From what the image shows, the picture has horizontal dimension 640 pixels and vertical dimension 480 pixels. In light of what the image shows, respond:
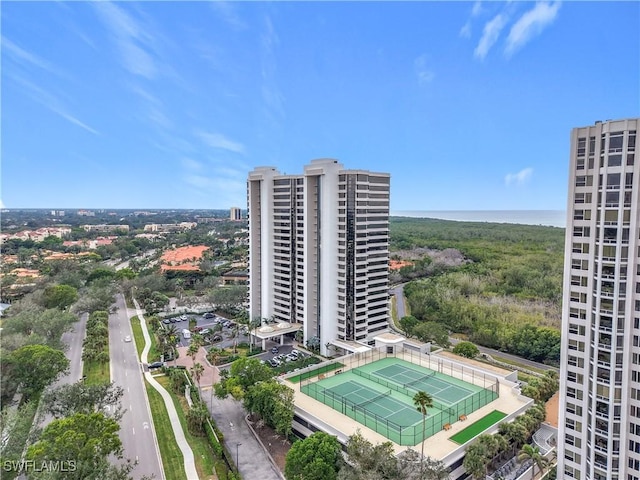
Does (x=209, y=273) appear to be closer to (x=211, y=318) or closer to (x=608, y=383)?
(x=211, y=318)

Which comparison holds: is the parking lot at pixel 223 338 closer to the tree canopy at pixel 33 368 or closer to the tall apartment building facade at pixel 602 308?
the tree canopy at pixel 33 368

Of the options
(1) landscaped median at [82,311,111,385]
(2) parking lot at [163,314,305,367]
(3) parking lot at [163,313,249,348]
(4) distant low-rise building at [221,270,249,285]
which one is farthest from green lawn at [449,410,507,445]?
(4) distant low-rise building at [221,270,249,285]

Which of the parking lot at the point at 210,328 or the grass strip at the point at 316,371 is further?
the parking lot at the point at 210,328

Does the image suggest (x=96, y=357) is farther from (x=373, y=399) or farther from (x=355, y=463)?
(x=355, y=463)

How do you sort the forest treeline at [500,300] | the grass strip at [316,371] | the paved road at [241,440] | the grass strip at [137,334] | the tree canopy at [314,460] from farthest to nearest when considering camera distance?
the grass strip at [137,334] < the forest treeline at [500,300] < the grass strip at [316,371] < the paved road at [241,440] < the tree canopy at [314,460]

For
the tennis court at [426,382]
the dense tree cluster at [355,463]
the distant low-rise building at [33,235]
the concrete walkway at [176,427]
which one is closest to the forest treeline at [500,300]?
the tennis court at [426,382]
